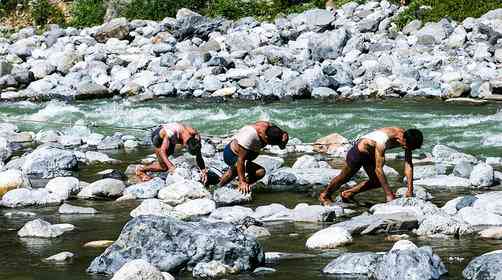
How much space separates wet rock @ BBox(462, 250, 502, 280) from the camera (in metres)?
6.63

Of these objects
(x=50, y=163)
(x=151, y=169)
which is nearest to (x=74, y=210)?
(x=151, y=169)

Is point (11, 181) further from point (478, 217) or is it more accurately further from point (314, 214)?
point (478, 217)

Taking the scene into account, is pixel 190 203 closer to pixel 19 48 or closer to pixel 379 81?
pixel 379 81

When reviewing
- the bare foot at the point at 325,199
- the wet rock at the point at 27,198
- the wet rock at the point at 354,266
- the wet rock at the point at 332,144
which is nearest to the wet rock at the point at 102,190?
the wet rock at the point at 27,198

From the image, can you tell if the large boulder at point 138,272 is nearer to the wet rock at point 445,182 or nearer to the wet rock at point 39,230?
the wet rock at point 39,230

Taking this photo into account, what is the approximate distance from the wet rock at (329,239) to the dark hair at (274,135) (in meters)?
2.52

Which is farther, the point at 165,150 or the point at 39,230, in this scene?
the point at 165,150

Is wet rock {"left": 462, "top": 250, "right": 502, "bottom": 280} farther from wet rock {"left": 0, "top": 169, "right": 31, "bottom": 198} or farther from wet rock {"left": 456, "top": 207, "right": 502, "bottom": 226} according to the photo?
wet rock {"left": 0, "top": 169, "right": 31, "bottom": 198}

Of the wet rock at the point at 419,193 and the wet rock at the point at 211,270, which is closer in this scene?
the wet rock at the point at 211,270

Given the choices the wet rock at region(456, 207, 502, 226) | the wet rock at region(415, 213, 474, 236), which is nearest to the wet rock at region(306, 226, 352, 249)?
the wet rock at region(415, 213, 474, 236)

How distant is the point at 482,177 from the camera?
11617 millimetres

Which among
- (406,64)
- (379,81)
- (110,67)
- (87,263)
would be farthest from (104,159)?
(110,67)

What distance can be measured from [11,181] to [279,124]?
8.15 m

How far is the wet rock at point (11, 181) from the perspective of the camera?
37.6 feet
